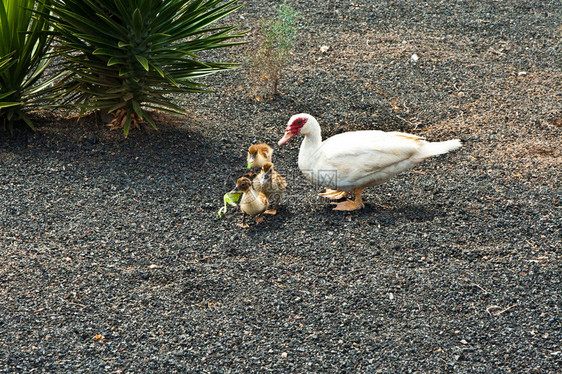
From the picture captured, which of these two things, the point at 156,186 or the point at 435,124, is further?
the point at 435,124

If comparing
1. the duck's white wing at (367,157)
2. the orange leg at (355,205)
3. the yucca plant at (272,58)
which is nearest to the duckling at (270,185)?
the duck's white wing at (367,157)

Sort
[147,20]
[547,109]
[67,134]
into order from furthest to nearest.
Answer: [547,109] < [67,134] < [147,20]

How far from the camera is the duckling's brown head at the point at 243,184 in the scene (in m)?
4.99

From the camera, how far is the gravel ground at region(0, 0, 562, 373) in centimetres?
395

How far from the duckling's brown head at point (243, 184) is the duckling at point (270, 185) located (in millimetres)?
136

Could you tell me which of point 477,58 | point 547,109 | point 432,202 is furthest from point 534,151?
point 477,58

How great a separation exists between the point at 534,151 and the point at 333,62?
285cm

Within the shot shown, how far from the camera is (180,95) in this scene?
7.25 meters

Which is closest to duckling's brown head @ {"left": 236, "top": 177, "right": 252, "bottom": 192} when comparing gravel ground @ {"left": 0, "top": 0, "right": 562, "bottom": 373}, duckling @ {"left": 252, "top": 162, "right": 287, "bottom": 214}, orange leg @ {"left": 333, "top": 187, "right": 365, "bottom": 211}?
duckling @ {"left": 252, "top": 162, "right": 287, "bottom": 214}

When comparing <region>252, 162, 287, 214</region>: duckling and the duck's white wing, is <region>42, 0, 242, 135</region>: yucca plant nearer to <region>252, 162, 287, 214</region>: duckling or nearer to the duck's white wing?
<region>252, 162, 287, 214</region>: duckling

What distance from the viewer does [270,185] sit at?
5230mm

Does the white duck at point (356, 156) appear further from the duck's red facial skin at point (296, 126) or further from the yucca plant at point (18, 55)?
the yucca plant at point (18, 55)

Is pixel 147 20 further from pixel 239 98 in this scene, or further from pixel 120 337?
pixel 120 337

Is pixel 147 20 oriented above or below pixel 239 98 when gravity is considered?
above
